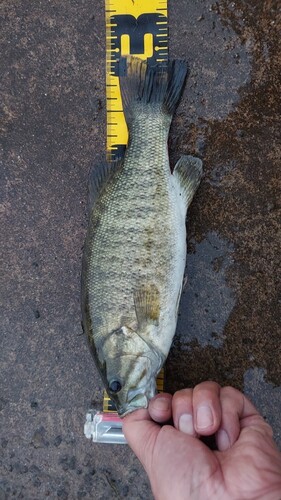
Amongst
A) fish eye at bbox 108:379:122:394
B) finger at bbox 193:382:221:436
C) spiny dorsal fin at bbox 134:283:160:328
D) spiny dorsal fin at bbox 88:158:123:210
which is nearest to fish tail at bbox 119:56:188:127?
spiny dorsal fin at bbox 88:158:123:210

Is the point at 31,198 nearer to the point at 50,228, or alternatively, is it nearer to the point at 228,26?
the point at 50,228

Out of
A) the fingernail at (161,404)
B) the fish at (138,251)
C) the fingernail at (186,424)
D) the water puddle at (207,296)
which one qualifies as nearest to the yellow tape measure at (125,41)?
the fish at (138,251)

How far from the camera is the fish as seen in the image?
212cm

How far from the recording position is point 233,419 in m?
1.71

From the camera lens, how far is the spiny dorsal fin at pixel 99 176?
234 centimetres

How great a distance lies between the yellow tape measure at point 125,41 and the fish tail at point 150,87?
0.38 feet

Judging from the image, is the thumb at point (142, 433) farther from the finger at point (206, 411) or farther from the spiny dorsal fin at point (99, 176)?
the spiny dorsal fin at point (99, 176)

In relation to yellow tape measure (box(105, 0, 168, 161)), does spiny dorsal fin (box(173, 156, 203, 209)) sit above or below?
below

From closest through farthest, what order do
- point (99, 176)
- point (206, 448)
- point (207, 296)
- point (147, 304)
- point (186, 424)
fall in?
1. point (206, 448)
2. point (186, 424)
3. point (147, 304)
4. point (99, 176)
5. point (207, 296)

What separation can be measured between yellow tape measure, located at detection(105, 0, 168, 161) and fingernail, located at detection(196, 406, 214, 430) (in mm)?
1487

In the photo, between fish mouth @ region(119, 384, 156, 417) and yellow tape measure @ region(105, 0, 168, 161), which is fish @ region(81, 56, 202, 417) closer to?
fish mouth @ region(119, 384, 156, 417)

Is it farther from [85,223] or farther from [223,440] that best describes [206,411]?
→ [85,223]

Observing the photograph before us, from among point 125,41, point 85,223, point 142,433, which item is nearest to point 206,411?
point 142,433

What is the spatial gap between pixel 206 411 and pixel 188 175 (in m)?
1.23
